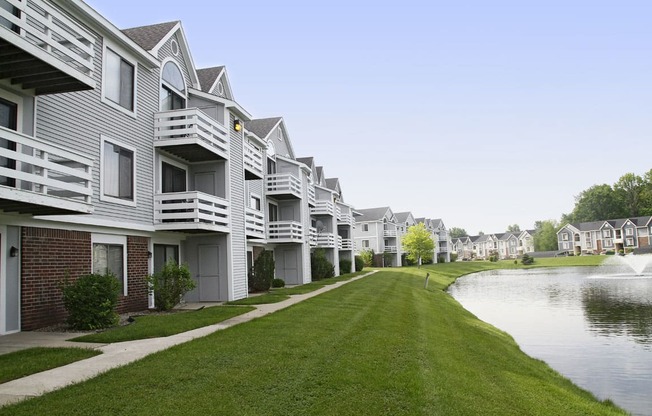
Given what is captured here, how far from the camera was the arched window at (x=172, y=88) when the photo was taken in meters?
17.5

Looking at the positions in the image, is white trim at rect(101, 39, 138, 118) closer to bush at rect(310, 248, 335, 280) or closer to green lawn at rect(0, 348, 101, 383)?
green lawn at rect(0, 348, 101, 383)

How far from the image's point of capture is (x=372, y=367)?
7973 millimetres

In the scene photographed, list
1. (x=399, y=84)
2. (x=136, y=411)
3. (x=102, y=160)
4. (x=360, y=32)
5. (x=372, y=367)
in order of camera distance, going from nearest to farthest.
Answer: (x=136, y=411)
(x=372, y=367)
(x=102, y=160)
(x=360, y=32)
(x=399, y=84)

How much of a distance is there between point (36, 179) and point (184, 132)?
685 cm

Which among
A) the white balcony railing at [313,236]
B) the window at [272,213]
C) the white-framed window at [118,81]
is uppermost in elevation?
the white-framed window at [118,81]

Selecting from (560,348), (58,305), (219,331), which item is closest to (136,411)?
(219,331)

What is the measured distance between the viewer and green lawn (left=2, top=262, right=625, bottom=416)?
5.83 metres

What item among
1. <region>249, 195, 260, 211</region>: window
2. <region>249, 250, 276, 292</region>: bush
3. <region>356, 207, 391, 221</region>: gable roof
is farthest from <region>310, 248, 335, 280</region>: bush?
<region>356, 207, 391, 221</region>: gable roof

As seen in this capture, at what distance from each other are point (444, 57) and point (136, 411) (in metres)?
20.2

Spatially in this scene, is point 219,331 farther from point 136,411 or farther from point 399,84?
point 399,84

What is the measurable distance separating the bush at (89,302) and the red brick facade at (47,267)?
427mm

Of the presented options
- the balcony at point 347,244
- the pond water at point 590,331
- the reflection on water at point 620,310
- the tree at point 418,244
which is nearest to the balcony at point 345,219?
the balcony at point 347,244

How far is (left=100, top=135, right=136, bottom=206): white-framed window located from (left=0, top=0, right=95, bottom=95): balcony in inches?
115

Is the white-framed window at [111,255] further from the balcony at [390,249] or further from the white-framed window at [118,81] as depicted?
the balcony at [390,249]
